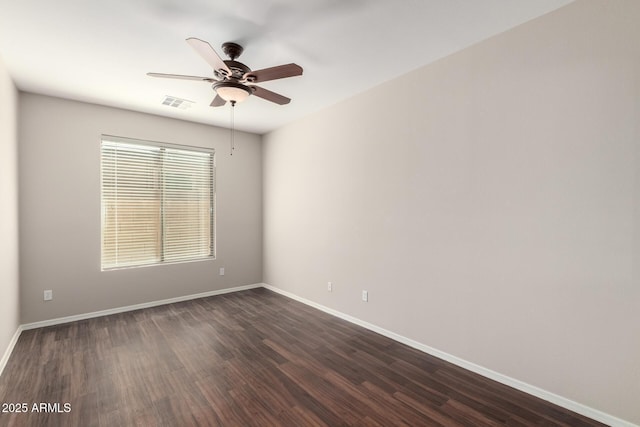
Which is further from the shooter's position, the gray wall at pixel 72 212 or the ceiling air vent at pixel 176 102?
the ceiling air vent at pixel 176 102

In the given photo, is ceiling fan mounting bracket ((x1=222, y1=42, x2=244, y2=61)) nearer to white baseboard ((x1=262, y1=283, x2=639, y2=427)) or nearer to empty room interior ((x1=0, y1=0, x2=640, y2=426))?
empty room interior ((x1=0, y1=0, x2=640, y2=426))

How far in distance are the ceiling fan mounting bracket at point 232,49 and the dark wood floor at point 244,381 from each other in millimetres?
2732

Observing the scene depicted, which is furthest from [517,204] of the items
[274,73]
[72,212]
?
[72,212]

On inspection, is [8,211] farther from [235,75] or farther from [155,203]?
[235,75]

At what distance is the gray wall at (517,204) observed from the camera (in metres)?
1.85

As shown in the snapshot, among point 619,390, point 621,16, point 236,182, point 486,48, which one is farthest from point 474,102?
point 236,182

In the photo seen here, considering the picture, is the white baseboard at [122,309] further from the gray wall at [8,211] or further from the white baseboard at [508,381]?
the white baseboard at [508,381]

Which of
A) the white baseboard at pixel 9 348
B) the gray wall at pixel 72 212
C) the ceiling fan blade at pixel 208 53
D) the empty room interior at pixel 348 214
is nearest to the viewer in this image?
the ceiling fan blade at pixel 208 53

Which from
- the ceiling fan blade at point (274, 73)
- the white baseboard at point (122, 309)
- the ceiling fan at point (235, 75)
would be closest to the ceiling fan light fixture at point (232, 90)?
the ceiling fan at point (235, 75)

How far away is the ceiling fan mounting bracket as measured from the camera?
242 centimetres

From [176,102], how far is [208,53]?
2.12 m

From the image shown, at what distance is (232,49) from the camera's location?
2457 millimetres

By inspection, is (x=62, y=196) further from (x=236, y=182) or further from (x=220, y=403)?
(x=220, y=403)

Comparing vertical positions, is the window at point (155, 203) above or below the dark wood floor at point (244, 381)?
above
